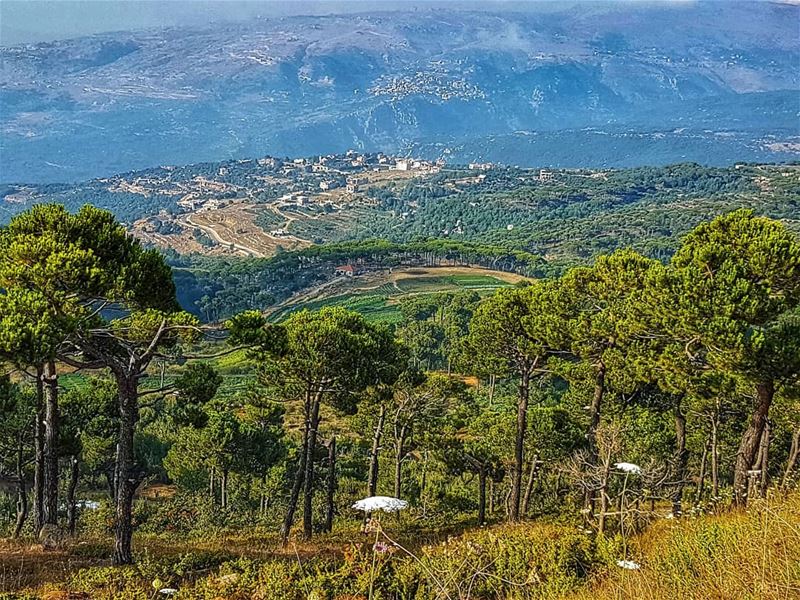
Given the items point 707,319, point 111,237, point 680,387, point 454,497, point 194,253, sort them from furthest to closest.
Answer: point 194,253, point 454,497, point 680,387, point 707,319, point 111,237

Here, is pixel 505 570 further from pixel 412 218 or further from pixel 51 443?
pixel 412 218

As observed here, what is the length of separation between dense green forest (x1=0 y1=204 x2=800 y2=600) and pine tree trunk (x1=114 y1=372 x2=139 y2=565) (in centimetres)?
4

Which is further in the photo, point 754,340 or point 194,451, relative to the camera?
point 194,451

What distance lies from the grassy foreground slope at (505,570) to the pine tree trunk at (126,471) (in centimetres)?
49

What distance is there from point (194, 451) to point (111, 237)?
578 inches

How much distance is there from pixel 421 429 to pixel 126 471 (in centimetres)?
1027

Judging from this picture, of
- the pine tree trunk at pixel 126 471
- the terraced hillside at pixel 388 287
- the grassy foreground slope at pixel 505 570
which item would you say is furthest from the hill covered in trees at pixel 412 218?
the grassy foreground slope at pixel 505 570

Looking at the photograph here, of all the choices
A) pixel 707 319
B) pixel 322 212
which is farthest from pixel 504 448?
pixel 322 212

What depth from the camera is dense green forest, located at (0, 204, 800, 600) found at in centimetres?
593

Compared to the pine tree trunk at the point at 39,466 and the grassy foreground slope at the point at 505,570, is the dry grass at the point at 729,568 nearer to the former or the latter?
the grassy foreground slope at the point at 505,570

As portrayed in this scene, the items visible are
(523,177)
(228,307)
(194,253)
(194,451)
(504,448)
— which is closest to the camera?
(504,448)

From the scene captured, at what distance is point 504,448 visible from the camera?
1805 cm

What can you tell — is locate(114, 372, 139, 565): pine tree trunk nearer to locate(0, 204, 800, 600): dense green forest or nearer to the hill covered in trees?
locate(0, 204, 800, 600): dense green forest

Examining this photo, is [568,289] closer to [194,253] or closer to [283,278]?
[283,278]
